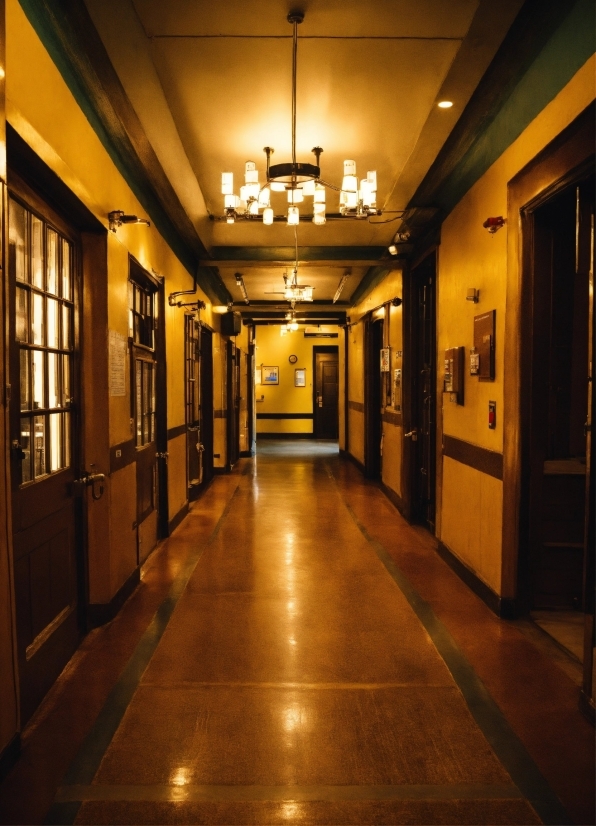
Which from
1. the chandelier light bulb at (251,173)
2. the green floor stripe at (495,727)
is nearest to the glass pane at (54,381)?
the chandelier light bulb at (251,173)

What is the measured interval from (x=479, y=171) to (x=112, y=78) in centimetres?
239

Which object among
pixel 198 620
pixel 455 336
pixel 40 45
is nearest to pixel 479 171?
pixel 455 336

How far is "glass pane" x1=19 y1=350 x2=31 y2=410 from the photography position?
2588 millimetres

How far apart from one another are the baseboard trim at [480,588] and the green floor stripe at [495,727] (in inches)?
14.7

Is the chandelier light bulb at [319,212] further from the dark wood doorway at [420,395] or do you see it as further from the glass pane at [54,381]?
the glass pane at [54,381]

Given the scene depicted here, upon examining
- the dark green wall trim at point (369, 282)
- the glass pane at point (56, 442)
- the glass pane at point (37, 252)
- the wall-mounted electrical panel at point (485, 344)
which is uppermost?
the dark green wall trim at point (369, 282)

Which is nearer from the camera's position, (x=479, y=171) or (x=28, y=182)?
(x=28, y=182)

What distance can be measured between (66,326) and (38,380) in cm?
54

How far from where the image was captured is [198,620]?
354cm

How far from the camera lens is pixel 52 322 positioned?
2.99m

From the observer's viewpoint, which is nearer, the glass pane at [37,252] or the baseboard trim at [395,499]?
the glass pane at [37,252]

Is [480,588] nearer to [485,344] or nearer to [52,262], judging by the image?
[485,344]

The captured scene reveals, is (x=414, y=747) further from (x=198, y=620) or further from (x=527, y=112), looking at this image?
(x=527, y=112)

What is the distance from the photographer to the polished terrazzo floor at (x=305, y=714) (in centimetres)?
196
